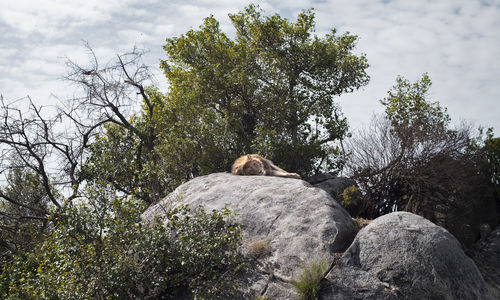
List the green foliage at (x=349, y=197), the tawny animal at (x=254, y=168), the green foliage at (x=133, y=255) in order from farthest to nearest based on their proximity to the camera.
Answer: the green foliage at (x=349, y=197) → the tawny animal at (x=254, y=168) → the green foliage at (x=133, y=255)

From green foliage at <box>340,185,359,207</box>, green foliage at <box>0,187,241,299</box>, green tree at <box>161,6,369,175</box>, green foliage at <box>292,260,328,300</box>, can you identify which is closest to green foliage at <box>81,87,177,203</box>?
green tree at <box>161,6,369,175</box>

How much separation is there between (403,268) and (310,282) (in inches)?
68.1

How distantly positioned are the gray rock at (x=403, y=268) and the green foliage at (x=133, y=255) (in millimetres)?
2294

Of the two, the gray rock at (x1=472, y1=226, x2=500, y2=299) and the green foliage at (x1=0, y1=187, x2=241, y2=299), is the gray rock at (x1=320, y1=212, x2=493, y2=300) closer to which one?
the green foliage at (x1=0, y1=187, x2=241, y2=299)

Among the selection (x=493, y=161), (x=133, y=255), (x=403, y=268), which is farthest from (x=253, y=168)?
(x=493, y=161)

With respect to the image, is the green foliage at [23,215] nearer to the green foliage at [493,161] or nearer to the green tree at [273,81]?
the green tree at [273,81]

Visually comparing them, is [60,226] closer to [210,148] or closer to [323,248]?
[323,248]

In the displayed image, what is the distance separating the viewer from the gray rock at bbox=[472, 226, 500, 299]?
13.2 meters

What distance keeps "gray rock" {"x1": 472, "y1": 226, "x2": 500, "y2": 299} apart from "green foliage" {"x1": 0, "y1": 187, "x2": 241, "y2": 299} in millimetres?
8000

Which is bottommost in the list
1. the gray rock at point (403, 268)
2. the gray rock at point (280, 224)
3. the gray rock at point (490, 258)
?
the gray rock at point (490, 258)

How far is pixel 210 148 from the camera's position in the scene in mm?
15859

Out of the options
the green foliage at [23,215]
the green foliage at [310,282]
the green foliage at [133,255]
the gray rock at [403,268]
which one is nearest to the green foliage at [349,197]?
the gray rock at [403,268]

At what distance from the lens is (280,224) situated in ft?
32.3

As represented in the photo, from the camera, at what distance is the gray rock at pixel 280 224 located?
896 cm
